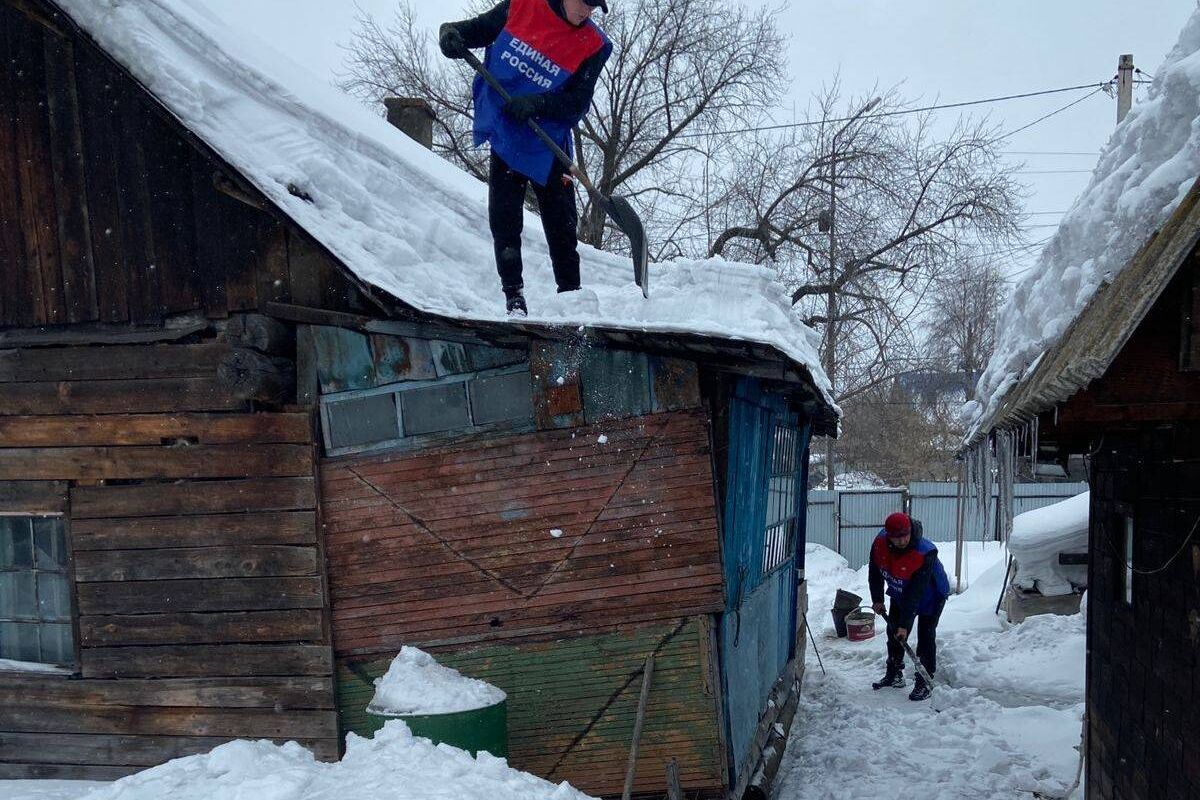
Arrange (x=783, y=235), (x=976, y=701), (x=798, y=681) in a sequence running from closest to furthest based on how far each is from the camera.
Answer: (x=976, y=701) → (x=798, y=681) → (x=783, y=235)

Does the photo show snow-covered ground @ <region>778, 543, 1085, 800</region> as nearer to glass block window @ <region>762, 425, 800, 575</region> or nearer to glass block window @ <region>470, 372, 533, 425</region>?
glass block window @ <region>762, 425, 800, 575</region>

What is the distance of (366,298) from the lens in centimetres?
601

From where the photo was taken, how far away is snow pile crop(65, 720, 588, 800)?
13.3 feet

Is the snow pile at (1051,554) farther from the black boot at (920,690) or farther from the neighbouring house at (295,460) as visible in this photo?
the neighbouring house at (295,460)

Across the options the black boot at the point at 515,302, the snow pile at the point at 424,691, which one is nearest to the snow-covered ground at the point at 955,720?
the snow pile at the point at 424,691

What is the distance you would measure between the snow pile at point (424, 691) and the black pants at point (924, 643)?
631cm

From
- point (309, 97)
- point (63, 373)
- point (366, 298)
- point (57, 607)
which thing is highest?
point (309, 97)

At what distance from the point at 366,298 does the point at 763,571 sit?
152 inches

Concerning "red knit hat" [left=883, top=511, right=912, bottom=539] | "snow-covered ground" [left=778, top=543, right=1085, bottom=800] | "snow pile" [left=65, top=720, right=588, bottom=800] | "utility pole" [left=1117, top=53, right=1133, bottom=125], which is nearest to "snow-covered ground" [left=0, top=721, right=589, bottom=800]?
"snow pile" [left=65, top=720, right=588, bottom=800]

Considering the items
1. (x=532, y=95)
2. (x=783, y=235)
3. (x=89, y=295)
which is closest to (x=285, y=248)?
(x=89, y=295)

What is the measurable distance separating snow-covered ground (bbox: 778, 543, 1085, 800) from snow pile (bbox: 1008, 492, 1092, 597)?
30.0 inches

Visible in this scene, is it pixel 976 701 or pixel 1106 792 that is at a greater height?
pixel 1106 792

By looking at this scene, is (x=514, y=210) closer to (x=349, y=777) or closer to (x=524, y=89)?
(x=524, y=89)

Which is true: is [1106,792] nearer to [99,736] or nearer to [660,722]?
[660,722]
